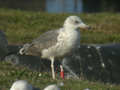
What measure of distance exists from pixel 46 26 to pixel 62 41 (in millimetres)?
9101

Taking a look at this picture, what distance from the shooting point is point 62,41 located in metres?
7.64

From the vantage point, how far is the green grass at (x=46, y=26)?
47.6 ft

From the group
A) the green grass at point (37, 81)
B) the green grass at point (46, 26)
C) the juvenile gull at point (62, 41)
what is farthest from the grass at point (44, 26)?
the green grass at point (37, 81)

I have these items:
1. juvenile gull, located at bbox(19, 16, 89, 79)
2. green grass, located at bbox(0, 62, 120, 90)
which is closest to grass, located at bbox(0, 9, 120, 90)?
juvenile gull, located at bbox(19, 16, 89, 79)

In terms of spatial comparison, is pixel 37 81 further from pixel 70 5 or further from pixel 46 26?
pixel 70 5

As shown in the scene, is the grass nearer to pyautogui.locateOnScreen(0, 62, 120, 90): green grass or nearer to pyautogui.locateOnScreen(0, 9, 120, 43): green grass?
pyautogui.locateOnScreen(0, 9, 120, 43): green grass

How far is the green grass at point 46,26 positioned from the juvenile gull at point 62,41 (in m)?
5.42

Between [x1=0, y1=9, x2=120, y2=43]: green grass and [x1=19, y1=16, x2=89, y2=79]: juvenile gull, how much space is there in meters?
5.42

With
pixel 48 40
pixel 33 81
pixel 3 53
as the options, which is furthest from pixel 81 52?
pixel 33 81

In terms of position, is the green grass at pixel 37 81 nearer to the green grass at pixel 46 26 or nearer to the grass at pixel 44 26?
the grass at pixel 44 26

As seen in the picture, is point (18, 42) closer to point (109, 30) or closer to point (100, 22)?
point (109, 30)

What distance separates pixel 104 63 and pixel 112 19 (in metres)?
7.49

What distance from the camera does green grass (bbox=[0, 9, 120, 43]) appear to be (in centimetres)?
1452

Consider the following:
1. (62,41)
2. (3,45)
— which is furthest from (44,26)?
(62,41)
